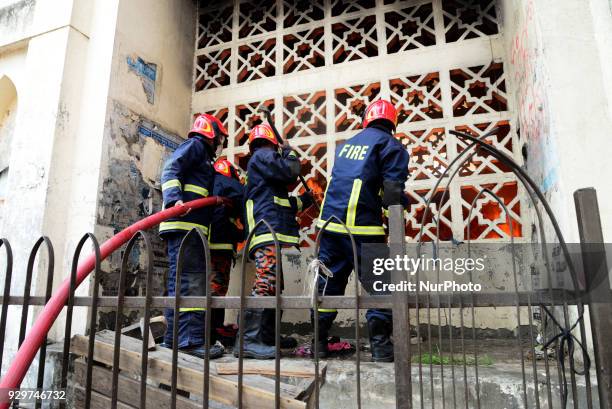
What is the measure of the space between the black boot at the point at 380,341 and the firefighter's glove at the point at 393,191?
0.99 metres

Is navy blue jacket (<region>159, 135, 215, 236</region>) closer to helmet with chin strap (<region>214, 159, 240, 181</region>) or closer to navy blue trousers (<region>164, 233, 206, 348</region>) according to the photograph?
navy blue trousers (<region>164, 233, 206, 348</region>)

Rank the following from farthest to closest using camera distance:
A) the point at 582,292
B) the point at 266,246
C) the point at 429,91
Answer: the point at 429,91
the point at 266,246
the point at 582,292

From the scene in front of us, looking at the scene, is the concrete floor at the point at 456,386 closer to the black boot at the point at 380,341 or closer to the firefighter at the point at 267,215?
the black boot at the point at 380,341

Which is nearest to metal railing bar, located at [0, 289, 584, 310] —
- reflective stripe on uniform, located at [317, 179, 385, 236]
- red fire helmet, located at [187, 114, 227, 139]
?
reflective stripe on uniform, located at [317, 179, 385, 236]

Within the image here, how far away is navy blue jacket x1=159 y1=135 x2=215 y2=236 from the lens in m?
4.36

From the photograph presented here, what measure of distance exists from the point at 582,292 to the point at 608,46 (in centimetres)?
256

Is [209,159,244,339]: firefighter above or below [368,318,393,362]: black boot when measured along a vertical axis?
above

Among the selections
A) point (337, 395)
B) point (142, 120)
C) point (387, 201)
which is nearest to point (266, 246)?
point (387, 201)

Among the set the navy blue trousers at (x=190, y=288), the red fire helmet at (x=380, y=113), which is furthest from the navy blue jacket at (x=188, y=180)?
the red fire helmet at (x=380, y=113)

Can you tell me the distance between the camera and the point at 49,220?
15.8ft

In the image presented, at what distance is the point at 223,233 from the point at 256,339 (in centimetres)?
136

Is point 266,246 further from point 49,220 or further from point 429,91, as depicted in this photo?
point 429,91

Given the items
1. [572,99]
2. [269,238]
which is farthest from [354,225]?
[572,99]

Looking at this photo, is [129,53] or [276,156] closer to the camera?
[276,156]
